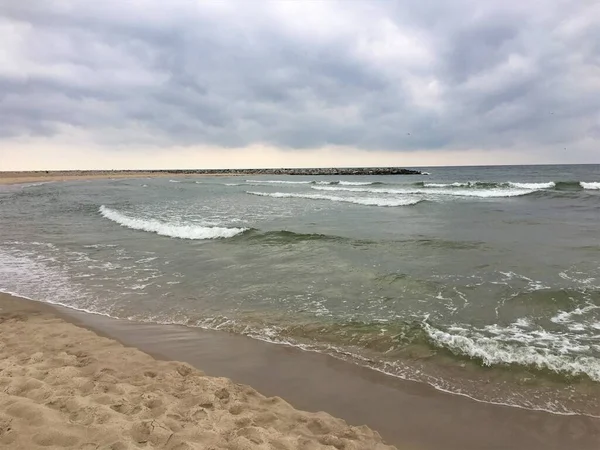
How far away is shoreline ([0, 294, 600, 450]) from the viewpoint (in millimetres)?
3758

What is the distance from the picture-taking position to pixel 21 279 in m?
9.50

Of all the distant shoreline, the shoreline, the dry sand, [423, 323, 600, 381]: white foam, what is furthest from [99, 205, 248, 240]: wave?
the distant shoreline

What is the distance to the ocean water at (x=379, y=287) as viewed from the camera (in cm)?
523

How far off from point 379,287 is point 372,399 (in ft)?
14.3

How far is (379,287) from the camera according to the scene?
8594mm

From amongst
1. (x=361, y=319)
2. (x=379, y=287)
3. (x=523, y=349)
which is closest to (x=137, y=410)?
(x=361, y=319)

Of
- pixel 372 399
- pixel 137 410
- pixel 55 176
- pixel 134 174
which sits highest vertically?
pixel 134 174

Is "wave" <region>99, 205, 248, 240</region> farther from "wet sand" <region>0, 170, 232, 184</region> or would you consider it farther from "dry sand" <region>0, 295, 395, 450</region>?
"wet sand" <region>0, 170, 232, 184</region>

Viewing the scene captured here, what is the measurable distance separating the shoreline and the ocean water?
300mm

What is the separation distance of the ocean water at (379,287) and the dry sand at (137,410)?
1684 millimetres

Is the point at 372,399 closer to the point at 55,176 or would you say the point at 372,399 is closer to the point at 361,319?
the point at 361,319

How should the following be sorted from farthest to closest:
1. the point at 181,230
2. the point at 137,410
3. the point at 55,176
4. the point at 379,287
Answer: the point at 55,176
the point at 181,230
the point at 379,287
the point at 137,410

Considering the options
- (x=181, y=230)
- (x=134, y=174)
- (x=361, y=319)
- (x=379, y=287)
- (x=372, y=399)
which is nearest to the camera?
(x=372, y=399)

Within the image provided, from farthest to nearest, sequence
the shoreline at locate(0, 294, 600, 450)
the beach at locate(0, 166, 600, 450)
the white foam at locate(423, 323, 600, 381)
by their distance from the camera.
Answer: the white foam at locate(423, 323, 600, 381)
the beach at locate(0, 166, 600, 450)
the shoreline at locate(0, 294, 600, 450)
